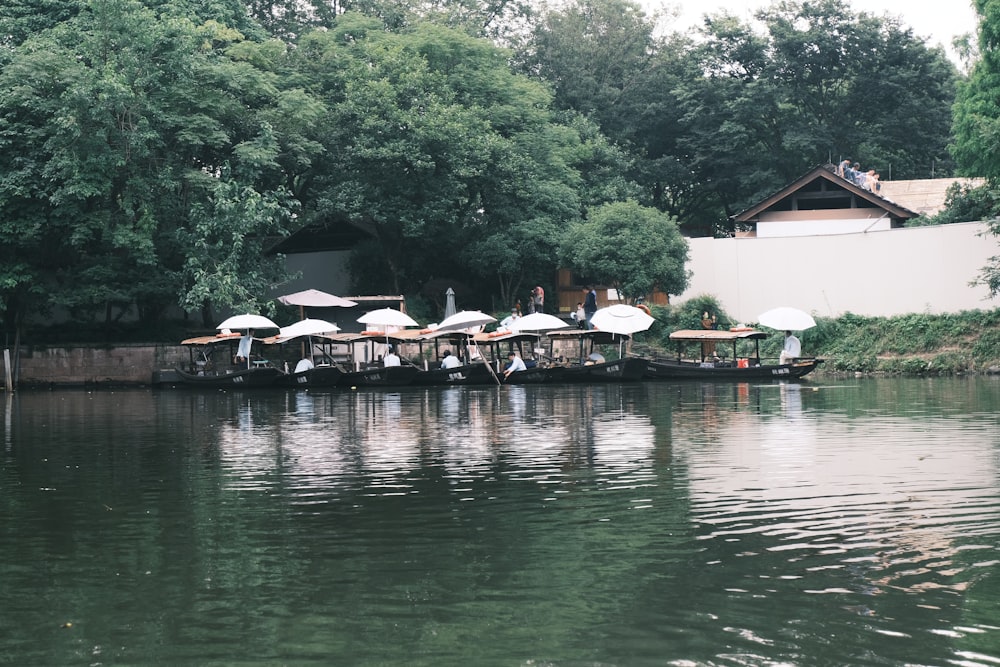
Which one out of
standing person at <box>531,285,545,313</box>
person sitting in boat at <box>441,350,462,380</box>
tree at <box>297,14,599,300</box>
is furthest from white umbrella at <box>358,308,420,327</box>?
standing person at <box>531,285,545,313</box>

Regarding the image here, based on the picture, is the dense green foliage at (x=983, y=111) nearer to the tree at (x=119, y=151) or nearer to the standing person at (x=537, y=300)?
the standing person at (x=537, y=300)

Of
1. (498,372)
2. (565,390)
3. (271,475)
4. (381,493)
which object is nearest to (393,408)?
(565,390)

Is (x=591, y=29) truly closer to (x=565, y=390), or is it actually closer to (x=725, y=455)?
(x=565, y=390)

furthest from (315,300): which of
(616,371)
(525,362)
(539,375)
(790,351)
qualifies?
(790,351)

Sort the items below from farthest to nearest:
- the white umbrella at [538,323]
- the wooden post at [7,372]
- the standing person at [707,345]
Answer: the wooden post at [7,372], the standing person at [707,345], the white umbrella at [538,323]

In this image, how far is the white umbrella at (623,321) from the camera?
116 feet

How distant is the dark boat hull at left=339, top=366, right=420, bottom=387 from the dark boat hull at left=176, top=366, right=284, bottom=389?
6.36 ft

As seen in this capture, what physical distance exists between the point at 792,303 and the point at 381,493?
29297 mm

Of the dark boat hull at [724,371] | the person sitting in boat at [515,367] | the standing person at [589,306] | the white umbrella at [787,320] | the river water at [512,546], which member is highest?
the standing person at [589,306]

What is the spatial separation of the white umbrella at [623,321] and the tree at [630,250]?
397cm

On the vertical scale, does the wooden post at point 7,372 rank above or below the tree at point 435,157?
below

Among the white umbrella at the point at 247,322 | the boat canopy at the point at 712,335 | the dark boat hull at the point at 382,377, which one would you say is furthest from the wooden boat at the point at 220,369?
the boat canopy at the point at 712,335

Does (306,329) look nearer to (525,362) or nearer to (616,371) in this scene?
(525,362)

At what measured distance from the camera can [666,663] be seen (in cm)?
755
